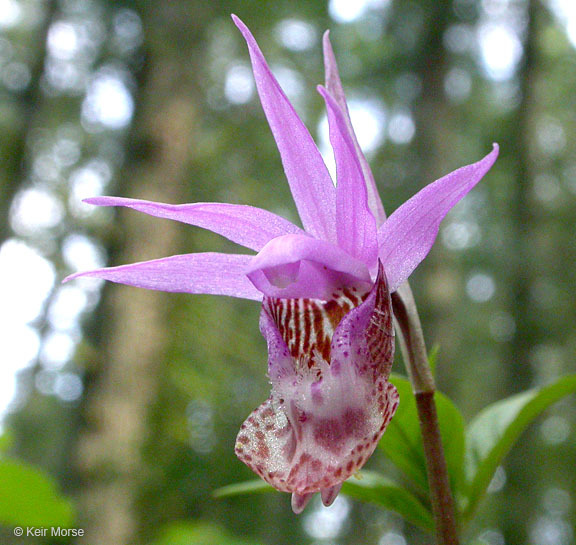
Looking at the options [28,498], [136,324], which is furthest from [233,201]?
[28,498]

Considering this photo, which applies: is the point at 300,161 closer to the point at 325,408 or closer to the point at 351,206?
the point at 351,206

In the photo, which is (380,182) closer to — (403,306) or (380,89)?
(380,89)

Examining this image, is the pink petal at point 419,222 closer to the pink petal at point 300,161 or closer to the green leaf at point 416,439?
the pink petal at point 300,161

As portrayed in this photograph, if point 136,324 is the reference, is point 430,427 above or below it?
below

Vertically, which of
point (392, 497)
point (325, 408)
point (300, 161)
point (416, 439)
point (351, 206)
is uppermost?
point (300, 161)

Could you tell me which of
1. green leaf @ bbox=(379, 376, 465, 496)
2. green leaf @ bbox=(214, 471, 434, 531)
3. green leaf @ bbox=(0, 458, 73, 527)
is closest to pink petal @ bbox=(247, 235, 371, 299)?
green leaf @ bbox=(379, 376, 465, 496)

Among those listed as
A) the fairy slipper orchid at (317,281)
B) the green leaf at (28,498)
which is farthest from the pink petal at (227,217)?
the green leaf at (28,498)
